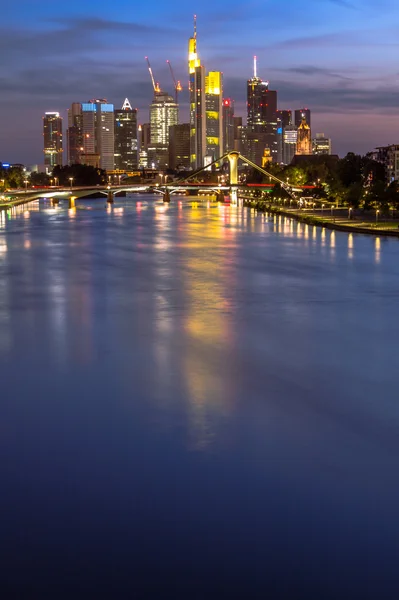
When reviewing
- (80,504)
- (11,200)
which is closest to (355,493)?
(80,504)

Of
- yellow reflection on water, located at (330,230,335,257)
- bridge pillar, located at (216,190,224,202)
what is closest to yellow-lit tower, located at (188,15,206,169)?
bridge pillar, located at (216,190,224,202)

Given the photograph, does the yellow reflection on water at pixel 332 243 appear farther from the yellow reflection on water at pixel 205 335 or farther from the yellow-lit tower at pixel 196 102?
the yellow-lit tower at pixel 196 102

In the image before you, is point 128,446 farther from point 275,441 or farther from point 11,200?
point 11,200

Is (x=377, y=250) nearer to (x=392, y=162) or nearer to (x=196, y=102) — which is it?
(x=392, y=162)

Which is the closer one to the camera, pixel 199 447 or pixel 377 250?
pixel 199 447

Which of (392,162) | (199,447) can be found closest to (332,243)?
(199,447)

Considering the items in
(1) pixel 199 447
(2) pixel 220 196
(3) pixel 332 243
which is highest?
(2) pixel 220 196

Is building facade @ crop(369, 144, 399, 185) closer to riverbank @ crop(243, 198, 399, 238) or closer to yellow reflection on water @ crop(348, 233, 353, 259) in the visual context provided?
riverbank @ crop(243, 198, 399, 238)

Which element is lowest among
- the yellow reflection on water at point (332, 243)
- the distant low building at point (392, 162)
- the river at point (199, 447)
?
the yellow reflection on water at point (332, 243)

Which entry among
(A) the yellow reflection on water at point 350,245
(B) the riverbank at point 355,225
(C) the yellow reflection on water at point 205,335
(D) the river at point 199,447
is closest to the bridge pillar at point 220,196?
(B) the riverbank at point 355,225
